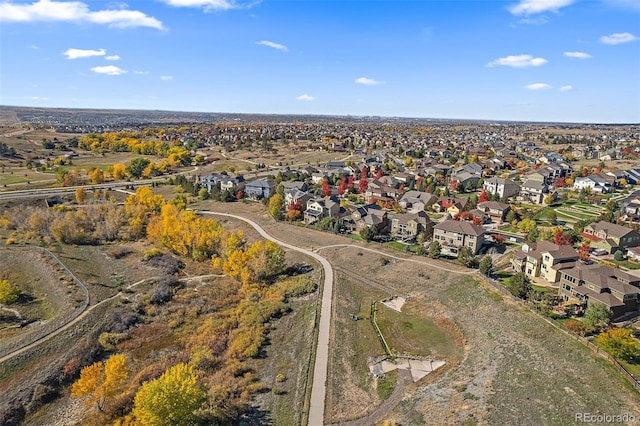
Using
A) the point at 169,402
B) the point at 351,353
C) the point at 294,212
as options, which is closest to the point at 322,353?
the point at 351,353

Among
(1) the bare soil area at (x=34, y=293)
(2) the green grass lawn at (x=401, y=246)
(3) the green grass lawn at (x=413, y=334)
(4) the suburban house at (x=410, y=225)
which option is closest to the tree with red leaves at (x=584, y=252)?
(4) the suburban house at (x=410, y=225)

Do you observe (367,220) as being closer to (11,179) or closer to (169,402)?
(169,402)

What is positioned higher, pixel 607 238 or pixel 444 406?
pixel 607 238

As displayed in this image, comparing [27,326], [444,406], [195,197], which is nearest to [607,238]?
[444,406]

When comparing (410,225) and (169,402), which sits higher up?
(410,225)

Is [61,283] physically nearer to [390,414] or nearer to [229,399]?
[229,399]

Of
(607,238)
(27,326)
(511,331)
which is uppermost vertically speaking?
(607,238)

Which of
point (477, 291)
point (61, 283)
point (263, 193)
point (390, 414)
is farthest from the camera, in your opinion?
point (263, 193)

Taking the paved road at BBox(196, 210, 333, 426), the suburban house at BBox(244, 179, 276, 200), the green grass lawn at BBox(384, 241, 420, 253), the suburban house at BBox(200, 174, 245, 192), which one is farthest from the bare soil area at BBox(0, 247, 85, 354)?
the suburban house at BBox(244, 179, 276, 200)
